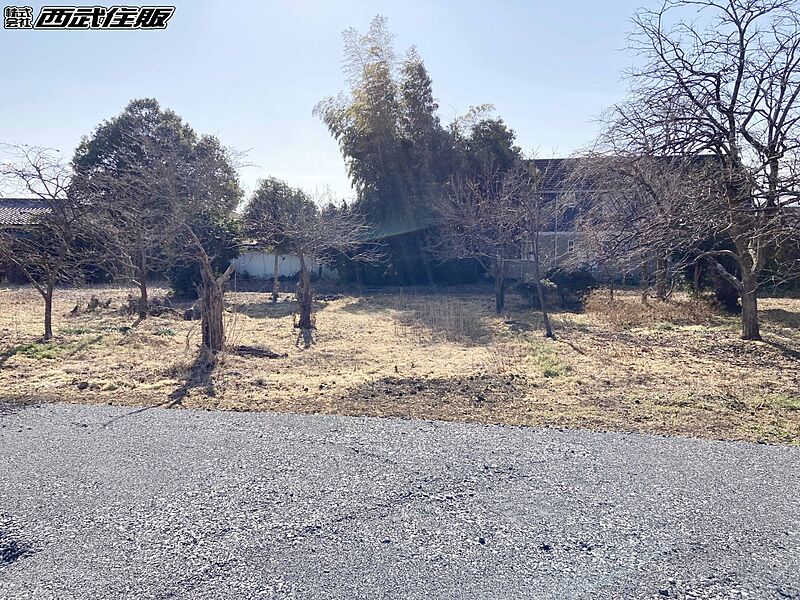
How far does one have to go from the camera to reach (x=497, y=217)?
13.1m

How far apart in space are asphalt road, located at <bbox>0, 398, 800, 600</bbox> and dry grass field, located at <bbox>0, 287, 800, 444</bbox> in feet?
2.38

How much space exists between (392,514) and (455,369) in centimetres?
422

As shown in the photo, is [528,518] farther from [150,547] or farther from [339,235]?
[339,235]

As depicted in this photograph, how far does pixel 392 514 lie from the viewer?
2988 millimetres

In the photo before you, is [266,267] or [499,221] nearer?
[499,221]

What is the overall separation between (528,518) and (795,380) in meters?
5.22

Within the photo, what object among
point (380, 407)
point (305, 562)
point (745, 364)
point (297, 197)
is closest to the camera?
point (305, 562)

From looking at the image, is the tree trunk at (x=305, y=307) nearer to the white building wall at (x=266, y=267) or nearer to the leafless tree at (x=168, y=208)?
the leafless tree at (x=168, y=208)

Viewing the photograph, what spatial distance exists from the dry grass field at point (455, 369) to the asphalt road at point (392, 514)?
72 centimetres

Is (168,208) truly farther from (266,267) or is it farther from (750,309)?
(266,267)

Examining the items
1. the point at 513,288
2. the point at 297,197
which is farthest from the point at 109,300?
the point at 513,288

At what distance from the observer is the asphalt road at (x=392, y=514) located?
94.7 inches

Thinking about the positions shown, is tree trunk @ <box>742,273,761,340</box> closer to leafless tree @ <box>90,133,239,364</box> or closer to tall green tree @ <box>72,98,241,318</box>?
leafless tree @ <box>90,133,239,364</box>

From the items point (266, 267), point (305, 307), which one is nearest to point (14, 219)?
point (266, 267)
